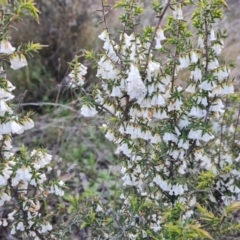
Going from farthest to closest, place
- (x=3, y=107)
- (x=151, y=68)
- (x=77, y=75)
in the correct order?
(x=77, y=75) → (x=151, y=68) → (x=3, y=107)

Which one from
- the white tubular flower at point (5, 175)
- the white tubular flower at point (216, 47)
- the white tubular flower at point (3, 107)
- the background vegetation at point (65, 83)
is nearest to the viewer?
the white tubular flower at point (3, 107)

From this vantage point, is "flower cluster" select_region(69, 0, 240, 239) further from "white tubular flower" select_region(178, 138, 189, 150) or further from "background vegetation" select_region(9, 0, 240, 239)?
"background vegetation" select_region(9, 0, 240, 239)

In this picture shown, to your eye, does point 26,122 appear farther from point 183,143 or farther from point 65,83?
point 65,83

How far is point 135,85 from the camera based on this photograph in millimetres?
1750

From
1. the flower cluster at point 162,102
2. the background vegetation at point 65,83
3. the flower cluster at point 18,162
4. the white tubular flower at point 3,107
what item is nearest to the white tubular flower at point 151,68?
the flower cluster at point 162,102

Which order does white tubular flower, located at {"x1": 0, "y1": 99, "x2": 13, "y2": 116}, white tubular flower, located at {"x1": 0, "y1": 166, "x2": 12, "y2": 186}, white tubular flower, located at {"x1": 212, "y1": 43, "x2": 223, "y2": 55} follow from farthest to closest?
white tubular flower, located at {"x1": 212, "y1": 43, "x2": 223, "y2": 55} → white tubular flower, located at {"x1": 0, "y1": 166, "x2": 12, "y2": 186} → white tubular flower, located at {"x1": 0, "y1": 99, "x2": 13, "y2": 116}

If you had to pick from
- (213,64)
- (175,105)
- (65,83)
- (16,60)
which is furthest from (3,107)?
(65,83)

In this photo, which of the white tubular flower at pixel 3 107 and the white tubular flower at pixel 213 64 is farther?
the white tubular flower at pixel 213 64

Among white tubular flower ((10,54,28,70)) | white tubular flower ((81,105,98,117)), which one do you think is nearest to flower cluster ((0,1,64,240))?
white tubular flower ((10,54,28,70))

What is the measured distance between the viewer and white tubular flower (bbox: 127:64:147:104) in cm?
174

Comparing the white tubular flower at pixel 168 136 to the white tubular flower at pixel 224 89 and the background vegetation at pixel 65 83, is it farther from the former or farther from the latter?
the background vegetation at pixel 65 83

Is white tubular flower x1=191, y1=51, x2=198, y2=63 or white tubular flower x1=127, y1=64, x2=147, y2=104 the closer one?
white tubular flower x1=127, y1=64, x2=147, y2=104

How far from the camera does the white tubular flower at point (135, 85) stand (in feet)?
5.71

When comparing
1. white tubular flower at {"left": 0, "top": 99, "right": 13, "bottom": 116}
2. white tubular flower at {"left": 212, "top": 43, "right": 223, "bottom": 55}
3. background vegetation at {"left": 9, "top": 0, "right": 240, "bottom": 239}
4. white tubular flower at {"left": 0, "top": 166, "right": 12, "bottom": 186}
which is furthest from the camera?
background vegetation at {"left": 9, "top": 0, "right": 240, "bottom": 239}
